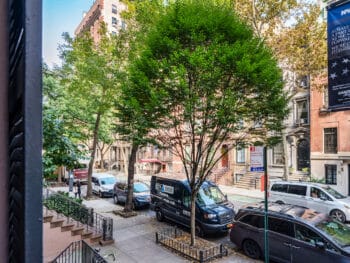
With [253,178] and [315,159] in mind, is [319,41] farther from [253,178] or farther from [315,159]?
[253,178]

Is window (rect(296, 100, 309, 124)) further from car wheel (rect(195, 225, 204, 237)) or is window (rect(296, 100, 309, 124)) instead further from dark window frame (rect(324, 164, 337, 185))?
car wheel (rect(195, 225, 204, 237))

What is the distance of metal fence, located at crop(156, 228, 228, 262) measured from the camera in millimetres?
9398

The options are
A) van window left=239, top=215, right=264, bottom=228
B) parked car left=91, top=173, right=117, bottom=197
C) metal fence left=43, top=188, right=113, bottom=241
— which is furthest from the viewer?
parked car left=91, top=173, right=117, bottom=197

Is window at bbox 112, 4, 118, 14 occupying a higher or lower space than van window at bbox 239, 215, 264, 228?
higher

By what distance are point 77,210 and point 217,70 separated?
8120 mm

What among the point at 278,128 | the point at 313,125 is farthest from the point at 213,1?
the point at 313,125

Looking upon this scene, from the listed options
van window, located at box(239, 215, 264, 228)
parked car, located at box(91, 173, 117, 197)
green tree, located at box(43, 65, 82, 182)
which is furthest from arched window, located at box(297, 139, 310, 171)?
green tree, located at box(43, 65, 82, 182)

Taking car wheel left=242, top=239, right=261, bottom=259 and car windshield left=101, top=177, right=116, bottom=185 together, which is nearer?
car wheel left=242, top=239, right=261, bottom=259

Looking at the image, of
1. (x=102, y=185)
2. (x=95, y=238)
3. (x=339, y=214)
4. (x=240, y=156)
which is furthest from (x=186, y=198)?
(x=240, y=156)

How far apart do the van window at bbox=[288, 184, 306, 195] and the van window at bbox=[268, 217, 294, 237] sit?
23.7ft

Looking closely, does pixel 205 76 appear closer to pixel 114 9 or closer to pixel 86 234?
pixel 86 234

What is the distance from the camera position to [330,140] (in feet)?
72.9

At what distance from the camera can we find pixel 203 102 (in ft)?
31.4

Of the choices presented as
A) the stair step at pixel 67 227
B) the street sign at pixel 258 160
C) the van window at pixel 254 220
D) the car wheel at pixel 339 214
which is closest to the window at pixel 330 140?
the car wheel at pixel 339 214
